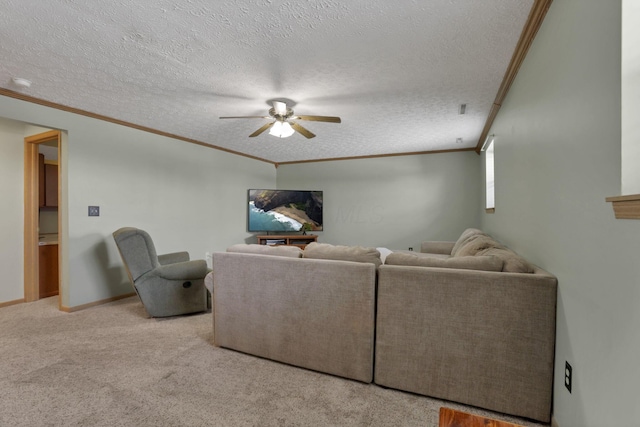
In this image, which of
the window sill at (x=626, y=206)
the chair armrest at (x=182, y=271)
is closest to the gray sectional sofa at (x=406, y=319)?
the window sill at (x=626, y=206)

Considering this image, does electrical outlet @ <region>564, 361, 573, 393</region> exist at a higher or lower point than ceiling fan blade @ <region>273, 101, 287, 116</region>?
lower

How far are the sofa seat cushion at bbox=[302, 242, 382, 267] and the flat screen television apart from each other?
12.7ft

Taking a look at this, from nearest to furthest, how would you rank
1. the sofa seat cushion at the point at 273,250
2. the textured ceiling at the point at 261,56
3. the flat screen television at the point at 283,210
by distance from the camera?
1. the textured ceiling at the point at 261,56
2. the sofa seat cushion at the point at 273,250
3. the flat screen television at the point at 283,210

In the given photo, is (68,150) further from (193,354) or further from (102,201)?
(193,354)

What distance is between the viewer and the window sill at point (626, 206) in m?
0.81

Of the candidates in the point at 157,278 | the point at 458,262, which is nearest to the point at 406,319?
the point at 458,262

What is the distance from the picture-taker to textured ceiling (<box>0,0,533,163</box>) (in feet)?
5.51

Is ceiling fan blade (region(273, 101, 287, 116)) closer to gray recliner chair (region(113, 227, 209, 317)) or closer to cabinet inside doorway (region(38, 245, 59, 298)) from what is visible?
gray recliner chair (region(113, 227, 209, 317))

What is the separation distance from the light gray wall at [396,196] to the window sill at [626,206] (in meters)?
4.49

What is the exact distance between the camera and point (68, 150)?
3193 mm

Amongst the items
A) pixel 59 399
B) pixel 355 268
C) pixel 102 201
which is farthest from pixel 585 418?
pixel 102 201

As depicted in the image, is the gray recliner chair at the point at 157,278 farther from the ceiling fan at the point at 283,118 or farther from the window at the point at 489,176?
the window at the point at 489,176

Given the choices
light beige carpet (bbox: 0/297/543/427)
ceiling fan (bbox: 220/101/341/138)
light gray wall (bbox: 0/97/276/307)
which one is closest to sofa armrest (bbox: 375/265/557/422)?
light beige carpet (bbox: 0/297/543/427)

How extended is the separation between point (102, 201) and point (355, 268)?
10.9 feet
